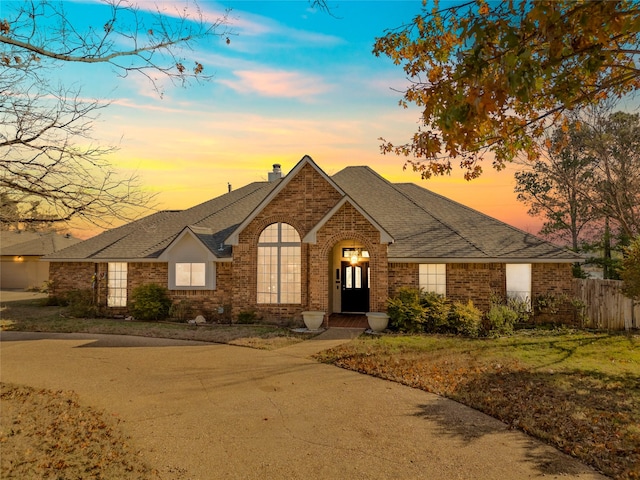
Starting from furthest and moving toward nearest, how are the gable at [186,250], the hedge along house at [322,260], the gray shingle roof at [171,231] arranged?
the gray shingle roof at [171,231] < the gable at [186,250] < the hedge along house at [322,260]

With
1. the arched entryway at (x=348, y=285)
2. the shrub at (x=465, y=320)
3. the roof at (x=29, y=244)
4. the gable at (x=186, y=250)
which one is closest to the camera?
the shrub at (x=465, y=320)

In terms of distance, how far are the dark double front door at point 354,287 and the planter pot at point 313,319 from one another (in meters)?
4.42

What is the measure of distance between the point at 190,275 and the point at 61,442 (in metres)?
12.3

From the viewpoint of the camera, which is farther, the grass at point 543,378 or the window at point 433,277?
the window at point 433,277

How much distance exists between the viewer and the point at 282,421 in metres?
A: 6.83

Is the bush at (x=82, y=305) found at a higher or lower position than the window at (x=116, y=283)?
lower

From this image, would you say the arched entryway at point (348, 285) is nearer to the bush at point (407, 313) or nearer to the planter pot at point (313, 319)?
the bush at point (407, 313)

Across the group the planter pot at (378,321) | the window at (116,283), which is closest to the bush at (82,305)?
the window at (116,283)

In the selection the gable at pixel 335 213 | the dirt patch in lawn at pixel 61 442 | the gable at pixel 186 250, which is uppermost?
the gable at pixel 335 213

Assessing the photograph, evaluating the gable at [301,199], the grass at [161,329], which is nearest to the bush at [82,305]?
the grass at [161,329]

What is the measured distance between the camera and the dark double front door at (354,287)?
19.5 m

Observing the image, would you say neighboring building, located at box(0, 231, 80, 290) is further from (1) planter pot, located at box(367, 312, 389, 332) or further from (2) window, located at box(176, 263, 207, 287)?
(1) planter pot, located at box(367, 312, 389, 332)

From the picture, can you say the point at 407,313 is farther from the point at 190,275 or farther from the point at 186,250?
the point at 186,250

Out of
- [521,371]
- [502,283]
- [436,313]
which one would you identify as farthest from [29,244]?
[521,371]
